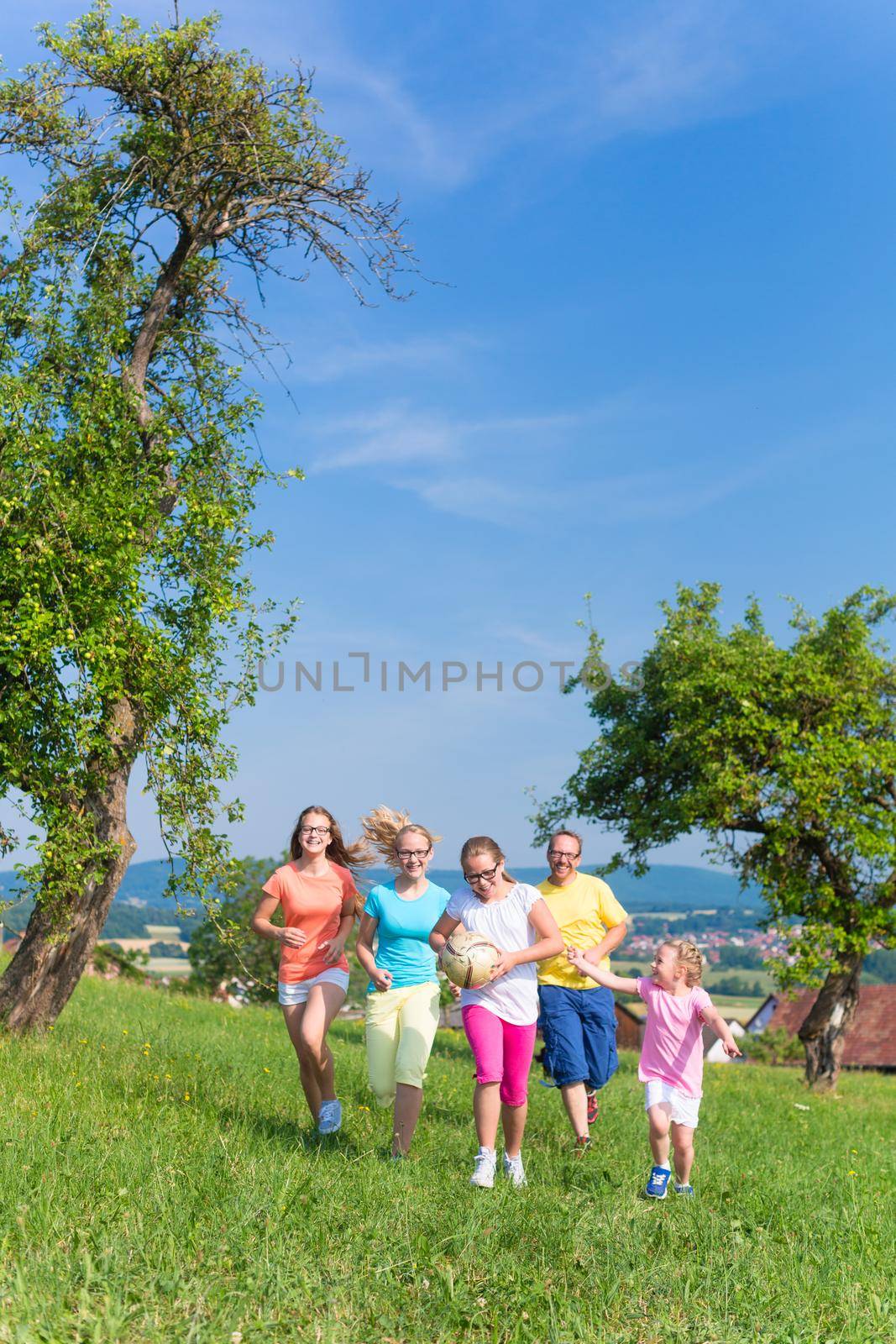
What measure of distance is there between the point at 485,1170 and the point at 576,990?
2225 mm

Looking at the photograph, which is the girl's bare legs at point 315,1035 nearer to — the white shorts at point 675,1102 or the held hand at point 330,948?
the held hand at point 330,948

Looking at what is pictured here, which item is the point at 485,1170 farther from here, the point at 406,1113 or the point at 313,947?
the point at 313,947

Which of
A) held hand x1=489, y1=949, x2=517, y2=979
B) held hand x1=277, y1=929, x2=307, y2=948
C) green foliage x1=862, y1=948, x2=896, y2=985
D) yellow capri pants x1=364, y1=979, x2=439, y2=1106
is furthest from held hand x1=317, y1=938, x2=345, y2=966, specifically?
green foliage x1=862, y1=948, x2=896, y2=985

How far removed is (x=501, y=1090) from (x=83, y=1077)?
4.03m

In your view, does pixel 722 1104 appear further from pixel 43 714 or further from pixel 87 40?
pixel 87 40

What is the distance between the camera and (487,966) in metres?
7.17

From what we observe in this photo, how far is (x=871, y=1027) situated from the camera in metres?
60.0

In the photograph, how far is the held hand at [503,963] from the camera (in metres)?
7.18

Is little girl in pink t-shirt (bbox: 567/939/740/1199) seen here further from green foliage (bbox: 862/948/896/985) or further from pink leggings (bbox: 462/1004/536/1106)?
green foliage (bbox: 862/948/896/985)

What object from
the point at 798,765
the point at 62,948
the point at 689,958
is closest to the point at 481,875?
the point at 689,958

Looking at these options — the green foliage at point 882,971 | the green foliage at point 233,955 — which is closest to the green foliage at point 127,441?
the green foliage at point 233,955

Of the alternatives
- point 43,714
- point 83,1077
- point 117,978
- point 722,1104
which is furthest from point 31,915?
point 117,978

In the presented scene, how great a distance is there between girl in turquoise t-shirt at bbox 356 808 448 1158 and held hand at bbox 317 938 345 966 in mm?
356

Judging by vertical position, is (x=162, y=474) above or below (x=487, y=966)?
above
